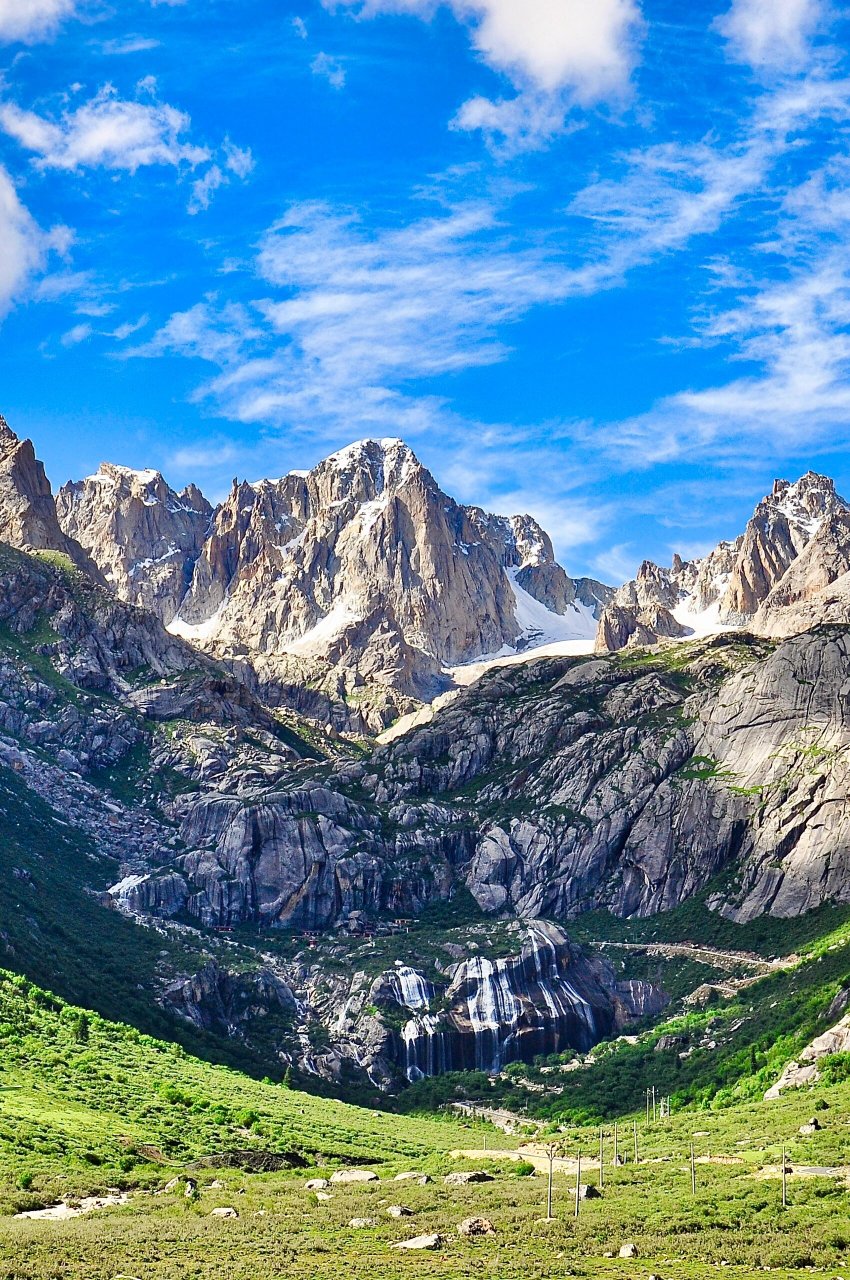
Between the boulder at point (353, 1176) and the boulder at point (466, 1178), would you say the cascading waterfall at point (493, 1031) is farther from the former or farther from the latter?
the boulder at point (466, 1178)

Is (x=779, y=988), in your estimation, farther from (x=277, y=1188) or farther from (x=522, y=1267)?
(x=522, y=1267)

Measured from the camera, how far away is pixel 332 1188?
89.2m

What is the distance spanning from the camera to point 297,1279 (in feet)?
210

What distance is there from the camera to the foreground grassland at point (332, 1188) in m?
67.4

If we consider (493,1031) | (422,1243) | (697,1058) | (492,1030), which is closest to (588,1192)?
(422,1243)

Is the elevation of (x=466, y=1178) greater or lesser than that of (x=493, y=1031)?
lesser

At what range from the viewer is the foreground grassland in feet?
221

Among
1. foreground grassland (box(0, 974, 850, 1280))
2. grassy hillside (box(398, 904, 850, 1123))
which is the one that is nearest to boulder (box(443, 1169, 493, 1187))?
foreground grassland (box(0, 974, 850, 1280))

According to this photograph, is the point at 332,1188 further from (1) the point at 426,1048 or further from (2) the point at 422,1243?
(1) the point at 426,1048

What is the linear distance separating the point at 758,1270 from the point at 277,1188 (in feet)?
111

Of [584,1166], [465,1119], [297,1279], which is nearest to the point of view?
[297,1279]

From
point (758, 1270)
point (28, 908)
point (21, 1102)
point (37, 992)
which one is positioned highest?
point (28, 908)

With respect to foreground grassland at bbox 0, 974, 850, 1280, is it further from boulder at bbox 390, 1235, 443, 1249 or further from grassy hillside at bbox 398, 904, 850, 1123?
grassy hillside at bbox 398, 904, 850, 1123

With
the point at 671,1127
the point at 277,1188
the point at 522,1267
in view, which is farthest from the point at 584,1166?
the point at 522,1267
